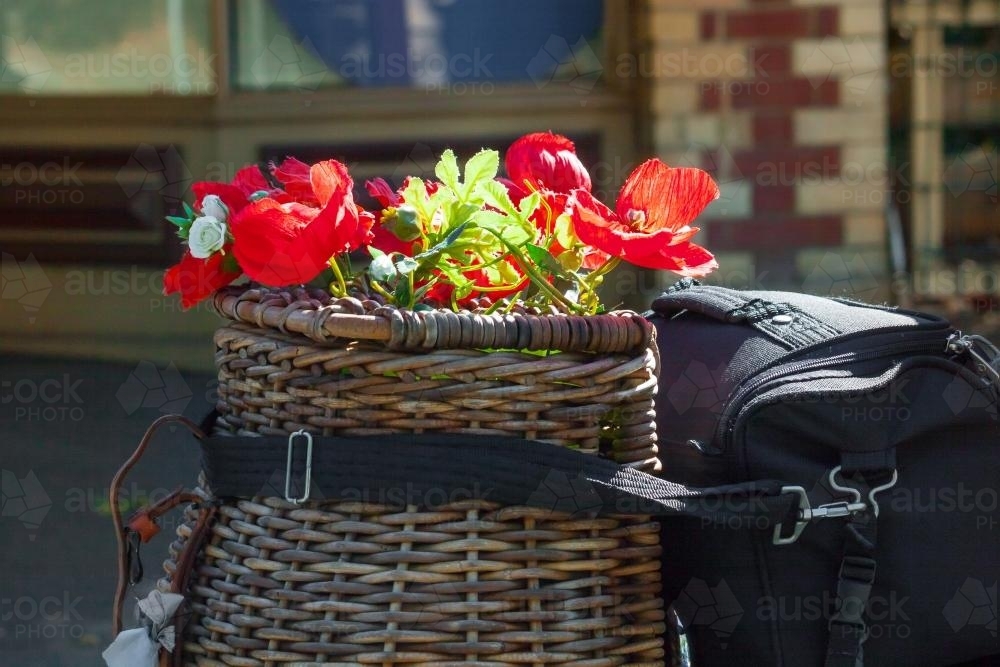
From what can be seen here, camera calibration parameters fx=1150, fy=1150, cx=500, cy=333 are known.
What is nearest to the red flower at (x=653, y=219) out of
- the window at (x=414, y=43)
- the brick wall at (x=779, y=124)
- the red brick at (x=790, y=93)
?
the brick wall at (x=779, y=124)

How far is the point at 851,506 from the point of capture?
1275 millimetres

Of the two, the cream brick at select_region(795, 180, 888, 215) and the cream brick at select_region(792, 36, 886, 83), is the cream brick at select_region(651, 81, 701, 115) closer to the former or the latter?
the cream brick at select_region(792, 36, 886, 83)

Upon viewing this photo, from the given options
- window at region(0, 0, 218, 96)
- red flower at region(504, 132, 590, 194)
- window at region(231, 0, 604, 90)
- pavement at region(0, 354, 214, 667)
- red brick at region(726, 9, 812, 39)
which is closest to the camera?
red flower at region(504, 132, 590, 194)

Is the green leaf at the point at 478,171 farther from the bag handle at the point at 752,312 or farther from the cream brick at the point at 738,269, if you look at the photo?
the cream brick at the point at 738,269

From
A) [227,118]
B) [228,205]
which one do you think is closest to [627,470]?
[228,205]

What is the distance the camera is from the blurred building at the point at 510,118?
4.14 m

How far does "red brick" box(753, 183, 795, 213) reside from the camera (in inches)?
164

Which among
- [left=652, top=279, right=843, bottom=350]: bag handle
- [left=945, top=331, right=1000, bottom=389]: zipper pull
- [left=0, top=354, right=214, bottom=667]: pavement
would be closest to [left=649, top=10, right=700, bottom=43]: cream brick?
[left=0, top=354, right=214, bottom=667]: pavement

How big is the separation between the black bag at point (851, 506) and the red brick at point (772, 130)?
9.28 ft

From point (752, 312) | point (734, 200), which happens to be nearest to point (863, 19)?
point (734, 200)

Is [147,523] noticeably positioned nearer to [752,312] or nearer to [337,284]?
[337,284]

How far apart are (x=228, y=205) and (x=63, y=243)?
4.34m

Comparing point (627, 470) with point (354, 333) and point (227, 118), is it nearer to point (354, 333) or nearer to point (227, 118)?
point (354, 333)

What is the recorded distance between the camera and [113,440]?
13.2 feet
